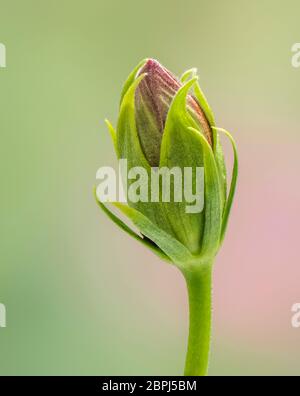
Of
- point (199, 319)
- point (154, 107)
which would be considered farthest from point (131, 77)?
point (199, 319)

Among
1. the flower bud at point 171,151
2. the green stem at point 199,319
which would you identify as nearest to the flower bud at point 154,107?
the flower bud at point 171,151

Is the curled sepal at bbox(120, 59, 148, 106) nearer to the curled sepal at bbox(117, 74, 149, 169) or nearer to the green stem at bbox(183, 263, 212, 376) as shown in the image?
the curled sepal at bbox(117, 74, 149, 169)

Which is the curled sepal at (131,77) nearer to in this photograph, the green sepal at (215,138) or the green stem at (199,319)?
the green sepal at (215,138)

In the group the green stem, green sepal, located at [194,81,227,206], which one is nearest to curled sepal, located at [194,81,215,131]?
green sepal, located at [194,81,227,206]

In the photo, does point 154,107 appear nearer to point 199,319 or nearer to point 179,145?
point 179,145

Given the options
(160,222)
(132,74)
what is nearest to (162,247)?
(160,222)
